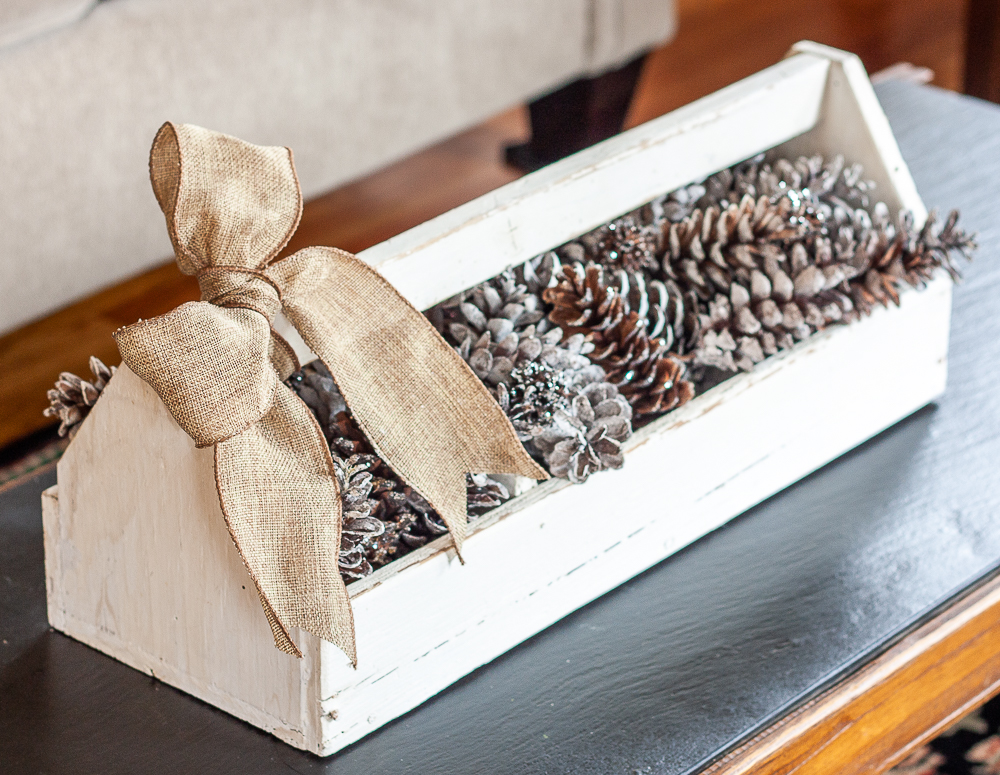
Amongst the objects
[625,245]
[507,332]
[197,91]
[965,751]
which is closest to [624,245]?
[625,245]

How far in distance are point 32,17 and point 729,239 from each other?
95cm

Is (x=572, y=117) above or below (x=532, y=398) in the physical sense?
below

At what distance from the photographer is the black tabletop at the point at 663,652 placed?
54 centimetres

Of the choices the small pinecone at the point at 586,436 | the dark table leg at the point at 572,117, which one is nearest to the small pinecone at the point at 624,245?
the small pinecone at the point at 586,436

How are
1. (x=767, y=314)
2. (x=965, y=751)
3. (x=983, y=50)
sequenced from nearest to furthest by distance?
(x=767, y=314)
(x=965, y=751)
(x=983, y=50)

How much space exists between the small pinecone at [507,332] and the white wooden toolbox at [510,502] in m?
0.02

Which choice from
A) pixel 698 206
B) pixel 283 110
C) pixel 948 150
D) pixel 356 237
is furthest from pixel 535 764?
pixel 356 237

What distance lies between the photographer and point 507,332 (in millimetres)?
614

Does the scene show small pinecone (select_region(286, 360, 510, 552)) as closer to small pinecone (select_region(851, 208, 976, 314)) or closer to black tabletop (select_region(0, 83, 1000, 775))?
black tabletop (select_region(0, 83, 1000, 775))

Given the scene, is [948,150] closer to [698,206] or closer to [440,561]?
[698,206]

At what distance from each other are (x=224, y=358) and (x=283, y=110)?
3.59 feet

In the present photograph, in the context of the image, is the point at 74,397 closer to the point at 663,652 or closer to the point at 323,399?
the point at 323,399

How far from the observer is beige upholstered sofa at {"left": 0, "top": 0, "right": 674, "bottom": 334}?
1.32 meters

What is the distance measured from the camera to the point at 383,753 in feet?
1.78
